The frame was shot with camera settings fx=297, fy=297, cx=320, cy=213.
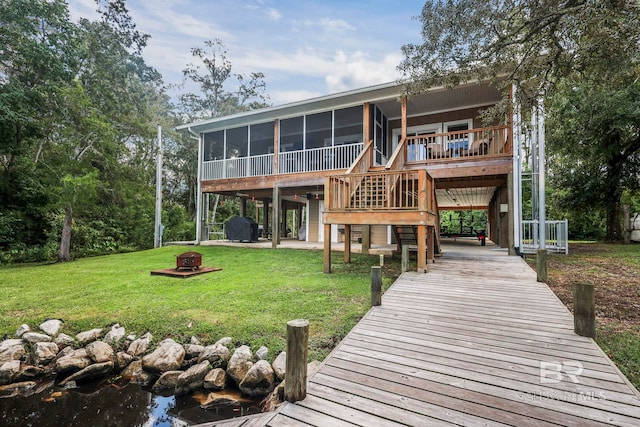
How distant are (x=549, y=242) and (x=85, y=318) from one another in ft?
44.3

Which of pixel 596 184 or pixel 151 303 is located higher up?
pixel 596 184

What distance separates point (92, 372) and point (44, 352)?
0.92 meters

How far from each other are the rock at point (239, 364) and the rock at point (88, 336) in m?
2.46

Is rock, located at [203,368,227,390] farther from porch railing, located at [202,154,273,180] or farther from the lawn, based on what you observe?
porch railing, located at [202,154,273,180]

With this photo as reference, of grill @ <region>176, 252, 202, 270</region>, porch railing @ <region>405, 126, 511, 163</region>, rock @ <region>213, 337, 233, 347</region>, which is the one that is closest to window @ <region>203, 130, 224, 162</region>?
grill @ <region>176, 252, 202, 270</region>

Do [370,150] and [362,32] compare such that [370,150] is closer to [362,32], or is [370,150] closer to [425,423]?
[362,32]

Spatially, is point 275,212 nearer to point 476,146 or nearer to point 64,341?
point 476,146

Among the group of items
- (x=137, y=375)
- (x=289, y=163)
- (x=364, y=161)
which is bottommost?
(x=137, y=375)

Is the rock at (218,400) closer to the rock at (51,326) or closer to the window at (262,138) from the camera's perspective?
the rock at (51,326)

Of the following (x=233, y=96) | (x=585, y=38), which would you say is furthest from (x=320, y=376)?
(x=233, y=96)

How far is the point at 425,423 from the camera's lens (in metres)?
2.20

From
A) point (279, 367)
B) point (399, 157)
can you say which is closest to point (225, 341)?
point (279, 367)

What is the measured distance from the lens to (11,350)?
4293mm

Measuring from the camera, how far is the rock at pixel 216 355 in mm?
4020
